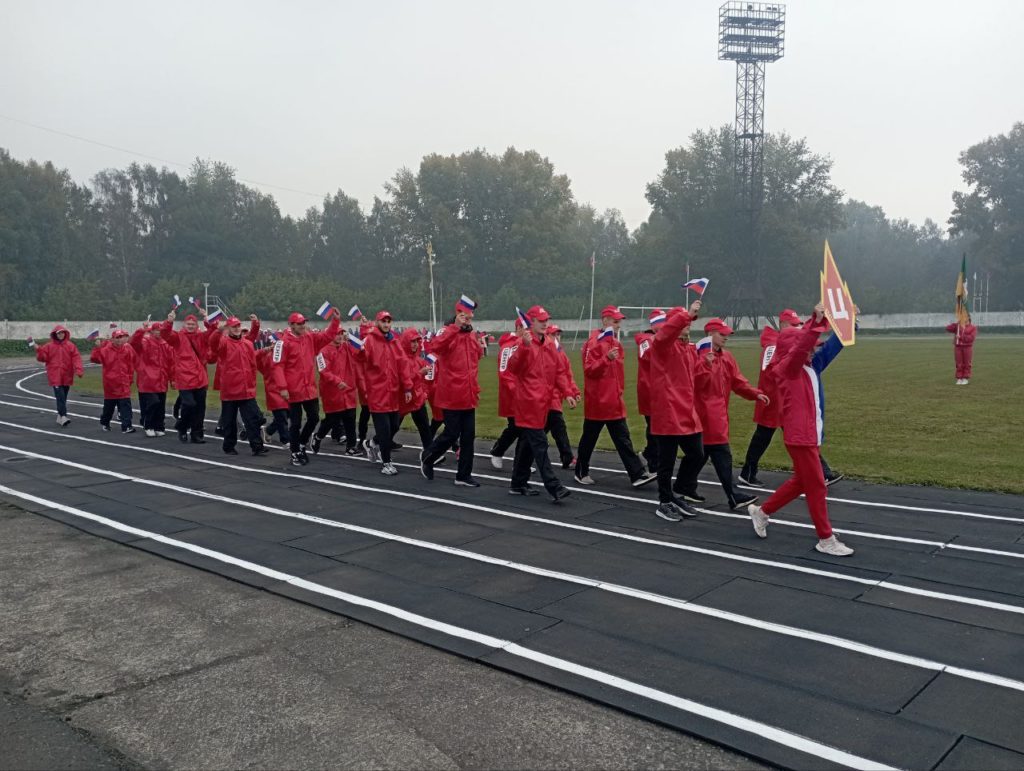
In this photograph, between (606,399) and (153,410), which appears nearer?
(606,399)

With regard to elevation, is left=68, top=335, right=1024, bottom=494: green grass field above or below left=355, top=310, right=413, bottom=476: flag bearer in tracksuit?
below

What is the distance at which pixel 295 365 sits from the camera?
12.0m

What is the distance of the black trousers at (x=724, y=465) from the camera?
8.28 m

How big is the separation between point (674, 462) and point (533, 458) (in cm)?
173

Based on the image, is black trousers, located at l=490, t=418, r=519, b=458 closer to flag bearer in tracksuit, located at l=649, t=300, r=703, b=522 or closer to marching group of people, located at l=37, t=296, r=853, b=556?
marching group of people, located at l=37, t=296, r=853, b=556

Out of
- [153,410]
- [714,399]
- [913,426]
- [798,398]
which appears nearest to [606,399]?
[714,399]

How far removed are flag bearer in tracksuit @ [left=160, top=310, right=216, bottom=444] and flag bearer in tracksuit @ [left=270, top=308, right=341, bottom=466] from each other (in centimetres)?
221

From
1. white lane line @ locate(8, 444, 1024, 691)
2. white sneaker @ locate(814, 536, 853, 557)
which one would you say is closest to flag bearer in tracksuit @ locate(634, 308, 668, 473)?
white sneaker @ locate(814, 536, 853, 557)

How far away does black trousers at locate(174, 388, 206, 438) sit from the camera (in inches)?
541

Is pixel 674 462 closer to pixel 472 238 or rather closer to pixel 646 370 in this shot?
pixel 646 370

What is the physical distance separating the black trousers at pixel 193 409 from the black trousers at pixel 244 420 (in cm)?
119

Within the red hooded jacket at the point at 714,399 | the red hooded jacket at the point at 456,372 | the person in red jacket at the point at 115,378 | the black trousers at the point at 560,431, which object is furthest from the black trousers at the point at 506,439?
the person in red jacket at the point at 115,378

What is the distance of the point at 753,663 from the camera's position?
4.46m

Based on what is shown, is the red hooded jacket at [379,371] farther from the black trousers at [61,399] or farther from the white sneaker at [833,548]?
the black trousers at [61,399]
